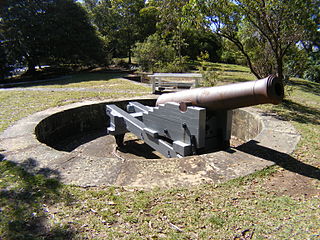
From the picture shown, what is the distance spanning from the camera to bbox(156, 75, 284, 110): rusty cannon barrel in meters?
2.86

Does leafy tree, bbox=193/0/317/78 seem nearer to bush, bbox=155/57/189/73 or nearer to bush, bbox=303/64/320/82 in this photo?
bush, bbox=155/57/189/73

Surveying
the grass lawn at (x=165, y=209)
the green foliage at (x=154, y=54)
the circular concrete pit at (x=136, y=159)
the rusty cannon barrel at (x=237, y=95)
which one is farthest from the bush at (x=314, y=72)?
the grass lawn at (x=165, y=209)

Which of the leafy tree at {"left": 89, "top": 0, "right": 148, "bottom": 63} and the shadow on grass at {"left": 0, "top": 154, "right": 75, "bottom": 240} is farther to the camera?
the leafy tree at {"left": 89, "top": 0, "right": 148, "bottom": 63}

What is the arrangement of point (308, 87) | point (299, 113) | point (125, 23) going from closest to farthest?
point (299, 113), point (308, 87), point (125, 23)

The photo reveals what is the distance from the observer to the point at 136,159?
423 cm

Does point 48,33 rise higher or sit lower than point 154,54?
higher

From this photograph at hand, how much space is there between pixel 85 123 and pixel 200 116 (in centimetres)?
430

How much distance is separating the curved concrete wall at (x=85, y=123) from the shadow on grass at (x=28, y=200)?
2142 millimetres

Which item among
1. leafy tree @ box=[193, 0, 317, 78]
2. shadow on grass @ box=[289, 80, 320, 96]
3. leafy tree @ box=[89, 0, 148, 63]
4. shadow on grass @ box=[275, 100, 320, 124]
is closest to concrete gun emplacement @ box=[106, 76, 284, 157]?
shadow on grass @ box=[275, 100, 320, 124]

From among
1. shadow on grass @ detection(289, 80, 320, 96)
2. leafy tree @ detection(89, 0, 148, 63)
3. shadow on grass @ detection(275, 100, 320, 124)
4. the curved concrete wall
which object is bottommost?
the curved concrete wall

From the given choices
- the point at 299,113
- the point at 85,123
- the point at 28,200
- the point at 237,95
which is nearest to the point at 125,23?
the point at 85,123

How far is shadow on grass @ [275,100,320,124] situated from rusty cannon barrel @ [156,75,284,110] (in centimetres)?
287

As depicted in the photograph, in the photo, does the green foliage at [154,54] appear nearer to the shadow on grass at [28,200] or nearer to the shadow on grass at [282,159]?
the shadow on grass at [282,159]

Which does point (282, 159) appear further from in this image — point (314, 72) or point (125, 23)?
point (125, 23)
